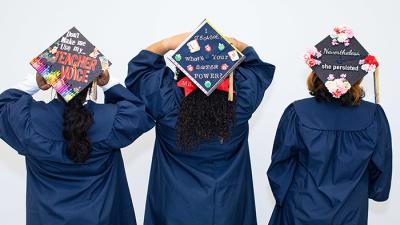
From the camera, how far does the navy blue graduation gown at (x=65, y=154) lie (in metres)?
1.84

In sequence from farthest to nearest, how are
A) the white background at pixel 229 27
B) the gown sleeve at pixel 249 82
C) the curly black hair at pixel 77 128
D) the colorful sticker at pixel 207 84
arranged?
1. the white background at pixel 229 27
2. the gown sleeve at pixel 249 82
3. the colorful sticker at pixel 207 84
4. the curly black hair at pixel 77 128

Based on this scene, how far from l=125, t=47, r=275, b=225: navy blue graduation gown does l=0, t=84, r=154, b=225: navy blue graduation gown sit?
111 mm

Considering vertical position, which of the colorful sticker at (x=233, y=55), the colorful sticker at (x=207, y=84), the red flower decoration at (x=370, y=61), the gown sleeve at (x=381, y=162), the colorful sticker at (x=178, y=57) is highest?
the colorful sticker at (x=178, y=57)

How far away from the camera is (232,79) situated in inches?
79.3

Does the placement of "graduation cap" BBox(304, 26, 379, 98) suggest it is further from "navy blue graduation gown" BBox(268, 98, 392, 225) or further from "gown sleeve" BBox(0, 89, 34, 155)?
"gown sleeve" BBox(0, 89, 34, 155)

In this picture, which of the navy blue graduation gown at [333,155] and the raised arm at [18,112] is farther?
the navy blue graduation gown at [333,155]

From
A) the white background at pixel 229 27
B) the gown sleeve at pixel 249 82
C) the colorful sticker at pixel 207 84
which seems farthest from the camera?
the white background at pixel 229 27

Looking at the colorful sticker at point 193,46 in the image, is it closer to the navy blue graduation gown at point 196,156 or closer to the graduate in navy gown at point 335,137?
the navy blue graduation gown at point 196,156

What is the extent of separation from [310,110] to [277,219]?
58cm

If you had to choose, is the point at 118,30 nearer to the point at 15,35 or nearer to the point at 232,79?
the point at 15,35

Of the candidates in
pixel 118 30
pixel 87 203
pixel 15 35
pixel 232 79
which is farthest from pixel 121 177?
pixel 15 35

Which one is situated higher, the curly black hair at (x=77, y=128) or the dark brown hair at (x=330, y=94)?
the curly black hair at (x=77, y=128)

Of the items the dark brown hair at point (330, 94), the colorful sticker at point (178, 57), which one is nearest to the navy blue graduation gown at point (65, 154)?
the colorful sticker at point (178, 57)

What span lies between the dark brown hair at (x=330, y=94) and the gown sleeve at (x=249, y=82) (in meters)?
0.21
